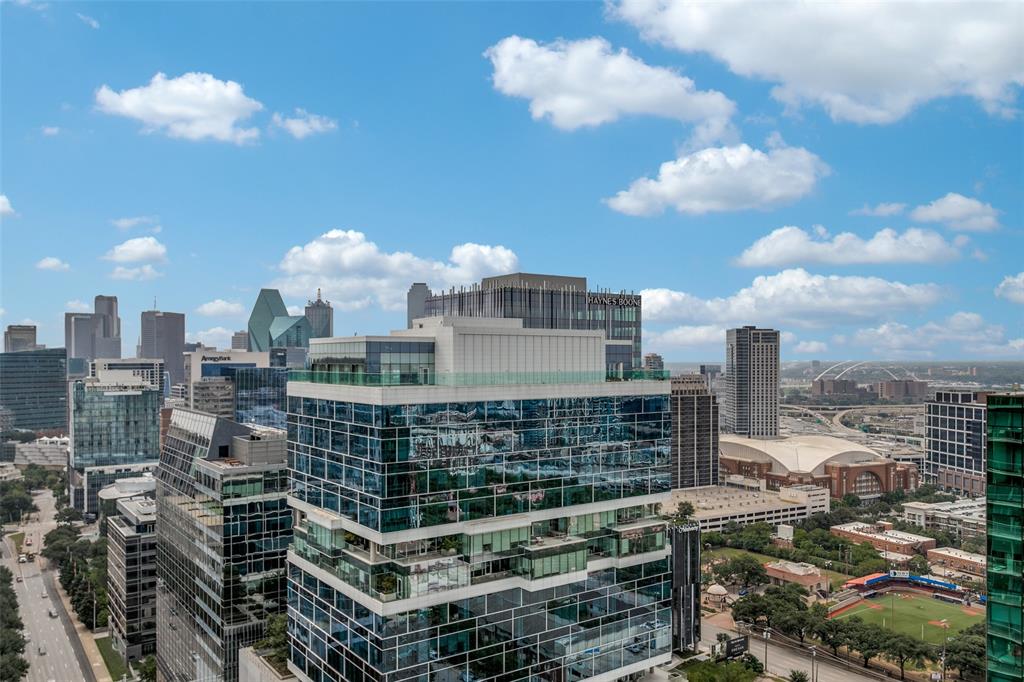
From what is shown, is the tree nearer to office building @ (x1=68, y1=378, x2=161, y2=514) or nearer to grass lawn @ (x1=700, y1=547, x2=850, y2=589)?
grass lawn @ (x1=700, y1=547, x2=850, y2=589)

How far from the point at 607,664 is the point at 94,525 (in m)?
149

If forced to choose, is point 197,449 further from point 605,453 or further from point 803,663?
point 803,663

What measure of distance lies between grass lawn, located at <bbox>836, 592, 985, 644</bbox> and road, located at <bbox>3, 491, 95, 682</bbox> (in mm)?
106798

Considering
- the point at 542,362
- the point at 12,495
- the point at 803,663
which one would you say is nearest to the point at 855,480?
the point at 803,663

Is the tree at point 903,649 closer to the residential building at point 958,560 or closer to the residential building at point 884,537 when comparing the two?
the residential building at point 958,560

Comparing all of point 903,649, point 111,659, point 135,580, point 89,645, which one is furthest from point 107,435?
point 903,649

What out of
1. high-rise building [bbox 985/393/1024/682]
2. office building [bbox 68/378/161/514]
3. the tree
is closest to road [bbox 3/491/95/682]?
office building [bbox 68/378/161/514]

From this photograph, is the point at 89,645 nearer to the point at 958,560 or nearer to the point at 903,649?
the point at 903,649

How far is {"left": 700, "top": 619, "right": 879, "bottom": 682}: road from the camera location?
89.5 m

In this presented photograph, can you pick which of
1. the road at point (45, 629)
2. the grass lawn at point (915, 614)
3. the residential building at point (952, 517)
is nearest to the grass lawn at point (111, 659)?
A: the road at point (45, 629)

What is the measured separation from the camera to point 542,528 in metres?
43.2

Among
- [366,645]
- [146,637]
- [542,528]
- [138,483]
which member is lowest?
[146,637]

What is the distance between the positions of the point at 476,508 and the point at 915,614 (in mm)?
101880

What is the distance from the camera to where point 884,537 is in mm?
145375
